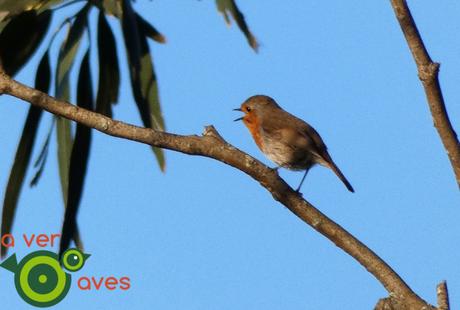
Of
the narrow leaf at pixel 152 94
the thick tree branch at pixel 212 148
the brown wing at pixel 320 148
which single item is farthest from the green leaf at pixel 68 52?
the thick tree branch at pixel 212 148

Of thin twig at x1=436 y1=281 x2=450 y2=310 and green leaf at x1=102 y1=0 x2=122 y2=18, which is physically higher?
green leaf at x1=102 y1=0 x2=122 y2=18

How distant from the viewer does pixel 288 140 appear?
5.40 m

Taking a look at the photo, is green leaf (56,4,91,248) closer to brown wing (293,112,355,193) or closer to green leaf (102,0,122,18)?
green leaf (102,0,122,18)

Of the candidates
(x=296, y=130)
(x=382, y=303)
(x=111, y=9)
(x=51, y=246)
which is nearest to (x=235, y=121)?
(x=296, y=130)

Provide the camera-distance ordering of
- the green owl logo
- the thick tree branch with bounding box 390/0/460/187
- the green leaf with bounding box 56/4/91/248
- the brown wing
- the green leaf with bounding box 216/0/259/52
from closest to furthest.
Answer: the thick tree branch with bounding box 390/0/460/187 < the green owl logo < the green leaf with bounding box 56/4/91/248 < the brown wing < the green leaf with bounding box 216/0/259/52

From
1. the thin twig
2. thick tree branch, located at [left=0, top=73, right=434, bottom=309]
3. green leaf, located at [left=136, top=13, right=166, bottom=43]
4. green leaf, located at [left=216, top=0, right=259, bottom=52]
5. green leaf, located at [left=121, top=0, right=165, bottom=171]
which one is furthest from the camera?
green leaf, located at [left=216, top=0, right=259, bottom=52]

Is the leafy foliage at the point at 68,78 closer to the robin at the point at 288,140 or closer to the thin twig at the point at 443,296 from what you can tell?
the robin at the point at 288,140

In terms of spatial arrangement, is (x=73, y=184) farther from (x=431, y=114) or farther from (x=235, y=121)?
(x=431, y=114)

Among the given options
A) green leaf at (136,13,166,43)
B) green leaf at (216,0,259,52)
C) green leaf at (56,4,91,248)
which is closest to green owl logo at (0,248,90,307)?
green leaf at (56,4,91,248)

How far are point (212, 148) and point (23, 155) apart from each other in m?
2.25

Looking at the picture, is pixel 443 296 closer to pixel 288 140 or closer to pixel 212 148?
pixel 212 148

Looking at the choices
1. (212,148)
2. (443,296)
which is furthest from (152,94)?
(443,296)

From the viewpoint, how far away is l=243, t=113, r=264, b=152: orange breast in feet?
18.3

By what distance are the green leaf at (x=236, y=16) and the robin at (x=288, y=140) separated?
46cm
